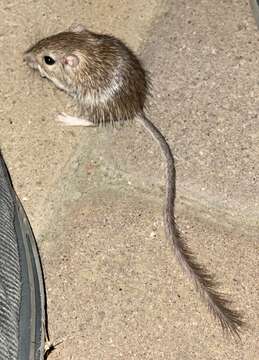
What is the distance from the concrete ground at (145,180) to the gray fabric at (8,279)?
21 cm

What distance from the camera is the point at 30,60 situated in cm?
323

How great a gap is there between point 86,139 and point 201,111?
1.75 feet

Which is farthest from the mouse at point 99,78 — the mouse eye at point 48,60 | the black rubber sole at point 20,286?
the black rubber sole at point 20,286

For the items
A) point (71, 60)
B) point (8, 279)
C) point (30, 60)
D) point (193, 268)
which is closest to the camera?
point (8, 279)

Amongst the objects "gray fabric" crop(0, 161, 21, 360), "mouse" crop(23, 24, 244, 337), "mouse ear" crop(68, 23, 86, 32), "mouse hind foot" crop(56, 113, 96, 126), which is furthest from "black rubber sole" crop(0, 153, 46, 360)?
"mouse ear" crop(68, 23, 86, 32)

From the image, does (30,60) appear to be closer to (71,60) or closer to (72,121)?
(71,60)

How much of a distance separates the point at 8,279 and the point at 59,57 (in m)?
1.03

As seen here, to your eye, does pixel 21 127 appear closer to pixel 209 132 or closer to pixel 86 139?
pixel 86 139

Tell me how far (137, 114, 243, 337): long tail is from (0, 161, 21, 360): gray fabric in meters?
0.63

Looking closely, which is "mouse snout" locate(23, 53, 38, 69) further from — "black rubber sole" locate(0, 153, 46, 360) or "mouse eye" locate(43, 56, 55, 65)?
"black rubber sole" locate(0, 153, 46, 360)

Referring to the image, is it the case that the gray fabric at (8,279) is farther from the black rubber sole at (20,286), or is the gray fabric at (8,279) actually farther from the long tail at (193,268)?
the long tail at (193,268)

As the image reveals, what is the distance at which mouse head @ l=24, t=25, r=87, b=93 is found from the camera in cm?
312

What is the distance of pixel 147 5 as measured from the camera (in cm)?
350

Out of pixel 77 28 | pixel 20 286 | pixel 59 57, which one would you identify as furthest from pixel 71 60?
pixel 20 286
